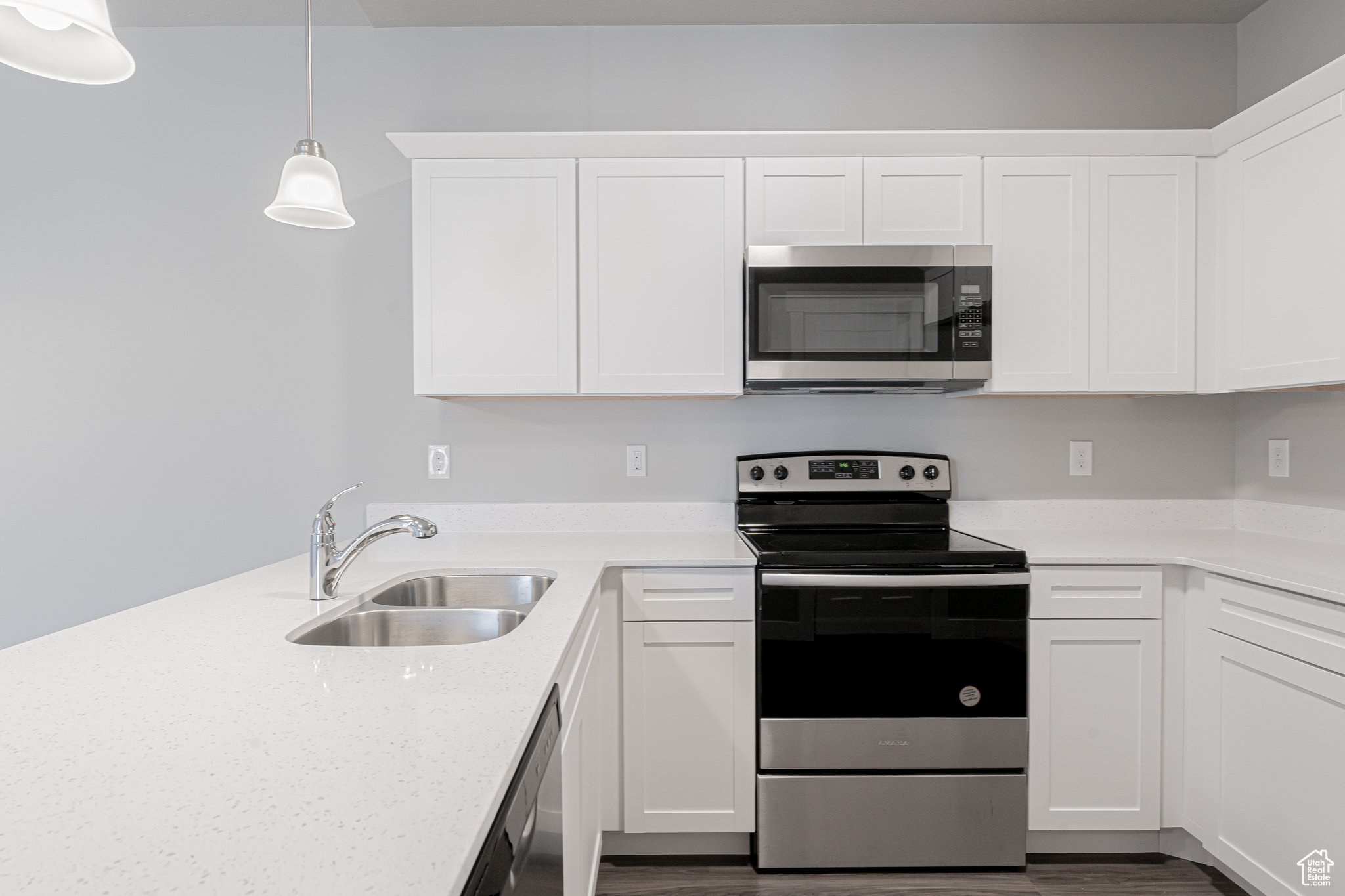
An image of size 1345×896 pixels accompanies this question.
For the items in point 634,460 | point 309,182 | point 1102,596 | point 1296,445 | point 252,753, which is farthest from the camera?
point 634,460

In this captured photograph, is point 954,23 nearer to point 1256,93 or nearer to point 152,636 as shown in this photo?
point 1256,93

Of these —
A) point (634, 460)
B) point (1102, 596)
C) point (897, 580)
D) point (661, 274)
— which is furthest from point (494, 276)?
point (1102, 596)

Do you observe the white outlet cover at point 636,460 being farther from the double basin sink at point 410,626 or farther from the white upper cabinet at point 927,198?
the white upper cabinet at point 927,198

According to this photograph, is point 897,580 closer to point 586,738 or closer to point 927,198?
point 586,738

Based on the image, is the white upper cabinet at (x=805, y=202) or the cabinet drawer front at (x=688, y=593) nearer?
the cabinet drawer front at (x=688, y=593)

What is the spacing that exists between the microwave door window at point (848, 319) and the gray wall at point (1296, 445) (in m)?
1.19

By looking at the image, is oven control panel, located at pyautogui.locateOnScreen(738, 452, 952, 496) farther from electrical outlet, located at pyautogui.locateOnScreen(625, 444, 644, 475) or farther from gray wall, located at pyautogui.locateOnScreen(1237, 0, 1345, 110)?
gray wall, located at pyautogui.locateOnScreen(1237, 0, 1345, 110)

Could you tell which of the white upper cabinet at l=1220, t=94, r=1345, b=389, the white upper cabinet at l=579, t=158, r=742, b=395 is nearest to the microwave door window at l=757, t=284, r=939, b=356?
the white upper cabinet at l=579, t=158, r=742, b=395

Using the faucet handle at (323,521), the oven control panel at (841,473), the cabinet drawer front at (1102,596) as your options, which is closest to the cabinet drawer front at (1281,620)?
the cabinet drawer front at (1102,596)

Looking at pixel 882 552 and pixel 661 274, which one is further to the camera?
pixel 661 274

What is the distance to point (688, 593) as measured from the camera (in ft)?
6.31

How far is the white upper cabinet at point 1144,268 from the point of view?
82.6 inches

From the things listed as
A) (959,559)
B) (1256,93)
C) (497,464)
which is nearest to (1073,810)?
(959,559)

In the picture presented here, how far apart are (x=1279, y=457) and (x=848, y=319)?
1.51 m
